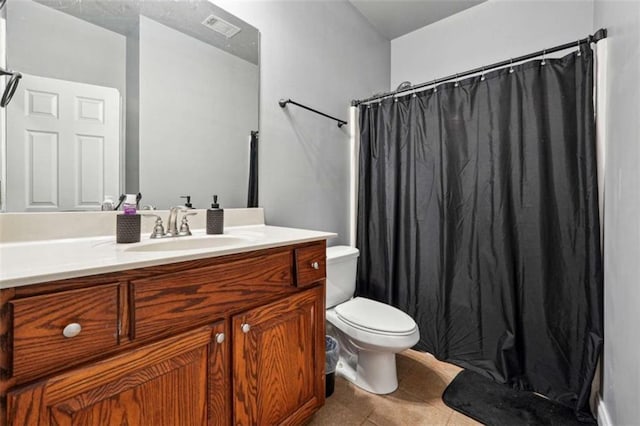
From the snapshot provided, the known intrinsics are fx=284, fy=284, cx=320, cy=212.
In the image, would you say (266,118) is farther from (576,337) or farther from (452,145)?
(576,337)

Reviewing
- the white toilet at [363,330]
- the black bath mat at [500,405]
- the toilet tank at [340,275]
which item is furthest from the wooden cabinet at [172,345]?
A: the black bath mat at [500,405]

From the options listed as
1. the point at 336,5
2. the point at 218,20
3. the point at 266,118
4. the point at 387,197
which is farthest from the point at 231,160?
the point at 336,5

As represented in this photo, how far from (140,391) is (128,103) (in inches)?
41.6

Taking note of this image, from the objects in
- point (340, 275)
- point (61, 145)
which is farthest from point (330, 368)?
point (61, 145)

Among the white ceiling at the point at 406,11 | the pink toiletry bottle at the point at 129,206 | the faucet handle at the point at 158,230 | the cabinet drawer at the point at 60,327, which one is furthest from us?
the white ceiling at the point at 406,11

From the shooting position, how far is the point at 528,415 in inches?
53.1

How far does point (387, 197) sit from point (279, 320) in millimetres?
1287

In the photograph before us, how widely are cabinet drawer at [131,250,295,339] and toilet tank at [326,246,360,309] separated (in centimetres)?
64

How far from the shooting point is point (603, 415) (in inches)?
49.0

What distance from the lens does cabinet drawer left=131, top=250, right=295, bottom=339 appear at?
2.33 feet

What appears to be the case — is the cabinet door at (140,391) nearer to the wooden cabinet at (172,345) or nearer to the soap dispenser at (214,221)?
the wooden cabinet at (172,345)

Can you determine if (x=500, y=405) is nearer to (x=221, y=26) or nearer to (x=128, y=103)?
(x=128, y=103)

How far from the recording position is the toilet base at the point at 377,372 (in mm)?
1496

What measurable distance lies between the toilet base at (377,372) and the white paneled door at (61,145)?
144cm
